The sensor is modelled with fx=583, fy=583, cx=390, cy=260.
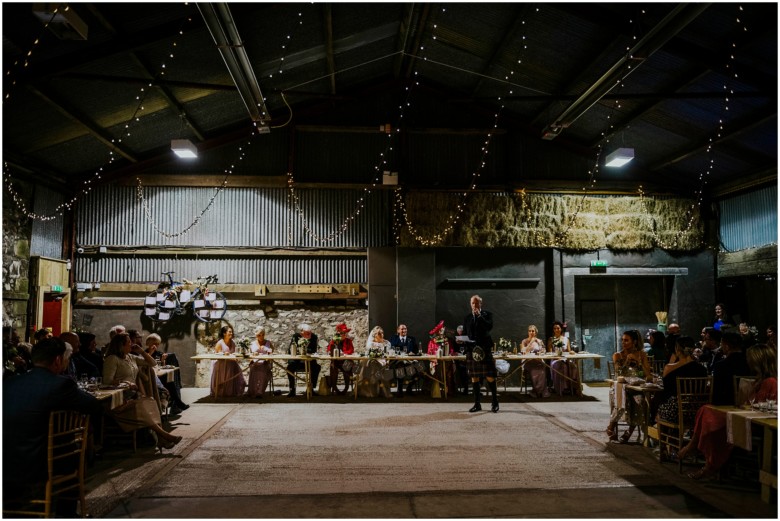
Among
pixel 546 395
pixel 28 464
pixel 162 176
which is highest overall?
pixel 162 176

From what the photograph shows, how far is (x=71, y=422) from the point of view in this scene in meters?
4.31

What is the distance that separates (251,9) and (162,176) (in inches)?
213

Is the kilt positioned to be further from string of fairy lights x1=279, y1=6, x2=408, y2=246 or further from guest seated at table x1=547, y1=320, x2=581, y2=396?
string of fairy lights x1=279, y1=6, x2=408, y2=246

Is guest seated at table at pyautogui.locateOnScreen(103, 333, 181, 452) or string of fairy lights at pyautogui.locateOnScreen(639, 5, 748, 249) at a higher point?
string of fairy lights at pyautogui.locateOnScreen(639, 5, 748, 249)

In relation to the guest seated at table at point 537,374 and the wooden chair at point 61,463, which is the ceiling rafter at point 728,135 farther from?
the wooden chair at point 61,463

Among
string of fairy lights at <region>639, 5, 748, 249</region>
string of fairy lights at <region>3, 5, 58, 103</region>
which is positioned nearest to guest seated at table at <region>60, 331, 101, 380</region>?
string of fairy lights at <region>3, 5, 58, 103</region>

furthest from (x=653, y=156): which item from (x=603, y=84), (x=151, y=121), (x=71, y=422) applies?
(x=71, y=422)

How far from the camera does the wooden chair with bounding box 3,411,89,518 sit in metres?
4.03

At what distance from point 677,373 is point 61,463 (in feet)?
18.6

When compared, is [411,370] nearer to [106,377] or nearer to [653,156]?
[106,377]

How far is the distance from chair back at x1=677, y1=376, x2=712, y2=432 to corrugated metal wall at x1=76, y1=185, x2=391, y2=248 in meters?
7.97

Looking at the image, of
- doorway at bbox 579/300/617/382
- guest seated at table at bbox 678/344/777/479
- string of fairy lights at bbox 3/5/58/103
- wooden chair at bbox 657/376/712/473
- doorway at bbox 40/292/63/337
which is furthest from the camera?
doorway at bbox 579/300/617/382

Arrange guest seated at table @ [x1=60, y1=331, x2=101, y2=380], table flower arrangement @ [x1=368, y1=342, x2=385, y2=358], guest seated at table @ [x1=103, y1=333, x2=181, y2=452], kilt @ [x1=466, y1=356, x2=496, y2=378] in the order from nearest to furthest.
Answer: guest seated at table @ [x1=103, y1=333, x2=181, y2=452] → guest seated at table @ [x1=60, y1=331, x2=101, y2=380] → kilt @ [x1=466, y1=356, x2=496, y2=378] → table flower arrangement @ [x1=368, y1=342, x2=385, y2=358]

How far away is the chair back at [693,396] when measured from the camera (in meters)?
5.86
